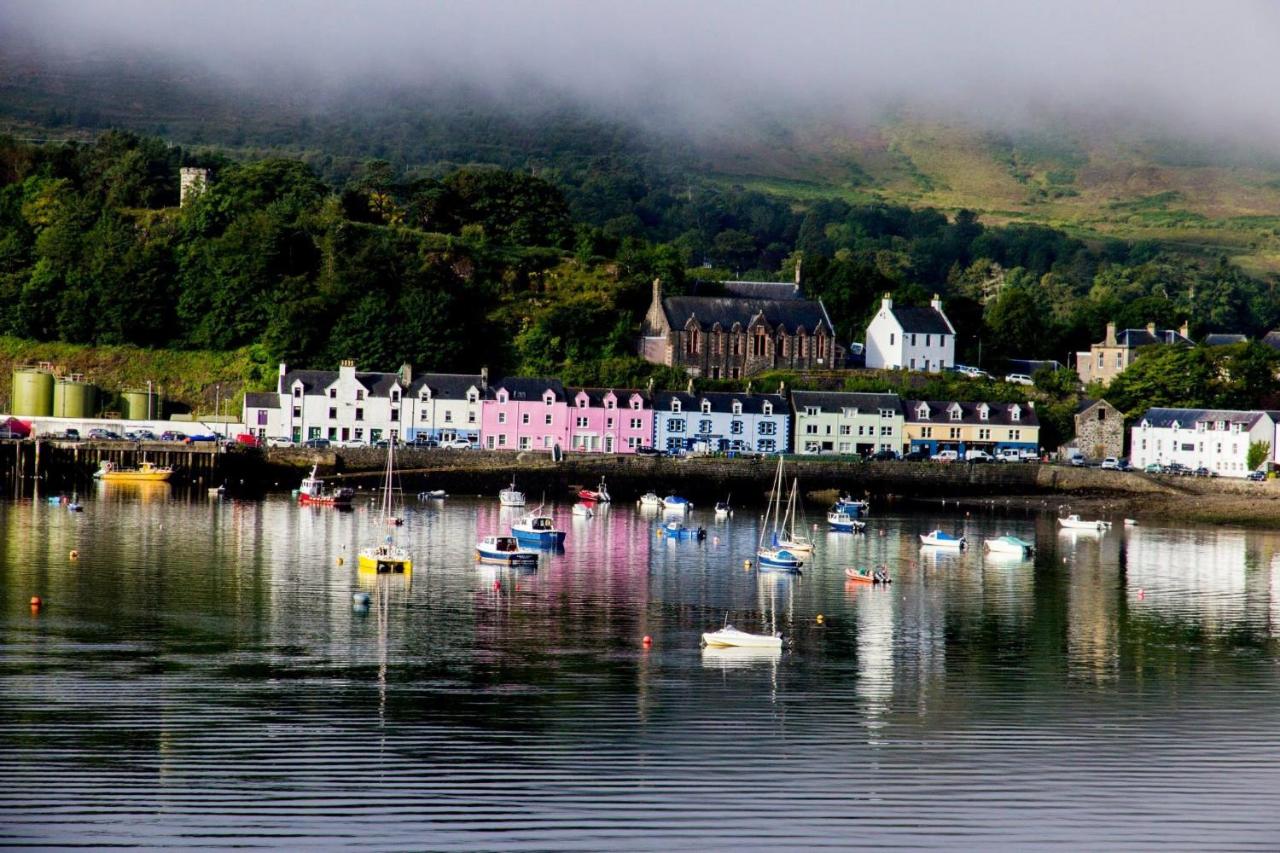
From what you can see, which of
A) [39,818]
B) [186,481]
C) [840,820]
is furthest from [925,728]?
[186,481]

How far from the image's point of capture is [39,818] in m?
20.2

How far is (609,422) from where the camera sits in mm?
85062

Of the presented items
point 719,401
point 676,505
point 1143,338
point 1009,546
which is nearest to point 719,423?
point 719,401

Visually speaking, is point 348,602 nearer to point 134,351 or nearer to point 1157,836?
point 1157,836

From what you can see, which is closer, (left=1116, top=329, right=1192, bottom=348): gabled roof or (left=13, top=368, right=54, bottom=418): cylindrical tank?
(left=13, top=368, right=54, bottom=418): cylindrical tank

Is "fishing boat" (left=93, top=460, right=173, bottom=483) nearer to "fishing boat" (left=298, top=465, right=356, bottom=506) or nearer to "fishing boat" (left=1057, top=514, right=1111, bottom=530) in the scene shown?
"fishing boat" (left=298, top=465, right=356, bottom=506)

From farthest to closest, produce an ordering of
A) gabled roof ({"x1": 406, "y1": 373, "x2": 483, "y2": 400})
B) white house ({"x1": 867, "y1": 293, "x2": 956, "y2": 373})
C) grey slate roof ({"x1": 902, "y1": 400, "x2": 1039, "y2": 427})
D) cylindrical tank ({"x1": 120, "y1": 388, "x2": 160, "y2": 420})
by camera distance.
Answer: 1. white house ({"x1": 867, "y1": 293, "x2": 956, "y2": 373})
2. cylindrical tank ({"x1": 120, "y1": 388, "x2": 160, "y2": 420})
3. grey slate roof ({"x1": 902, "y1": 400, "x2": 1039, "y2": 427})
4. gabled roof ({"x1": 406, "y1": 373, "x2": 483, "y2": 400})

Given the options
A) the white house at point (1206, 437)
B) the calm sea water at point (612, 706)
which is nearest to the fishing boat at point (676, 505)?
the calm sea water at point (612, 706)

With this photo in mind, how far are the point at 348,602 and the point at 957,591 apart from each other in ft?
54.8

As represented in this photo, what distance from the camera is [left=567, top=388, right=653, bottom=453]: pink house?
8481 cm

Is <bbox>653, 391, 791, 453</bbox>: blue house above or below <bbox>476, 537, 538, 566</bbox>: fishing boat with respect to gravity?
above

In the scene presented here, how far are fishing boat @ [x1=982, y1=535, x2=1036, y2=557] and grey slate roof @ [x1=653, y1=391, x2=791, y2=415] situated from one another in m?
29.2

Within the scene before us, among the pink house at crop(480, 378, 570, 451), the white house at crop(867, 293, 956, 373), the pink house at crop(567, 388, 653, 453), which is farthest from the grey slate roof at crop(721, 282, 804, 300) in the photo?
the pink house at crop(480, 378, 570, 451)

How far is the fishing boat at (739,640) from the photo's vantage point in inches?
1342
